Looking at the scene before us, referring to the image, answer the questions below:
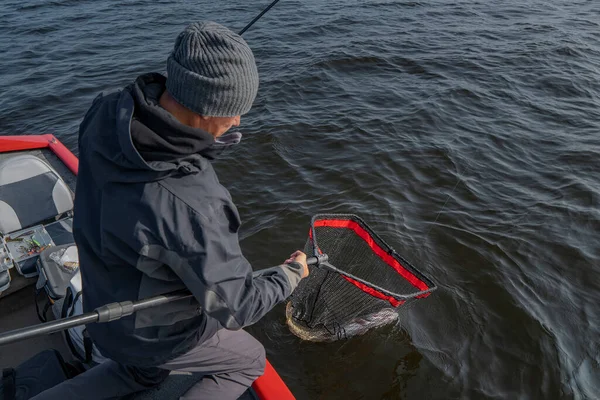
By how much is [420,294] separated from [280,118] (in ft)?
19.8

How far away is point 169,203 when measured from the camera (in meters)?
1.99

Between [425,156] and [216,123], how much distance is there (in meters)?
6.49

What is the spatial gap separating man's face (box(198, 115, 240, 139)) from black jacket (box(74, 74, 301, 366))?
0.31 ft

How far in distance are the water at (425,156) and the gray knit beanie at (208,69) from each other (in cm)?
346

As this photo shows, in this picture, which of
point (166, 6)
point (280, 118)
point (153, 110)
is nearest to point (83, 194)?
point (153, 110)

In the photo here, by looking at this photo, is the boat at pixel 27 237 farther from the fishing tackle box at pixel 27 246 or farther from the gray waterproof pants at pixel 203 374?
the gray waterproof pants at pixel 203 374

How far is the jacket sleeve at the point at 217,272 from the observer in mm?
2020

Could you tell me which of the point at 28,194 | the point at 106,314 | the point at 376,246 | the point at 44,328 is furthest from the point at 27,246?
the point at 376,246

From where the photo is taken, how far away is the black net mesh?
14.0 ft

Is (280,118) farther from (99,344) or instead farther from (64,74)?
(99,344)

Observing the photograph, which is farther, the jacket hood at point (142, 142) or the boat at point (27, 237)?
the boat at point (27, 237)

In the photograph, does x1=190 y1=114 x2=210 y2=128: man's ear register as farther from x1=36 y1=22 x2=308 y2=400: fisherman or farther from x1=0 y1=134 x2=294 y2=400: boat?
x1=0 y1=134 x2=294 y2=400: boat

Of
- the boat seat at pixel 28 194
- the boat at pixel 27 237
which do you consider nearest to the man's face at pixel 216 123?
the boat at pixel 27 237

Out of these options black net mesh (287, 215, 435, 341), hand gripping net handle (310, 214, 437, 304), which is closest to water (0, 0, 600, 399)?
black net mesh (287, 215, 435, 341)
